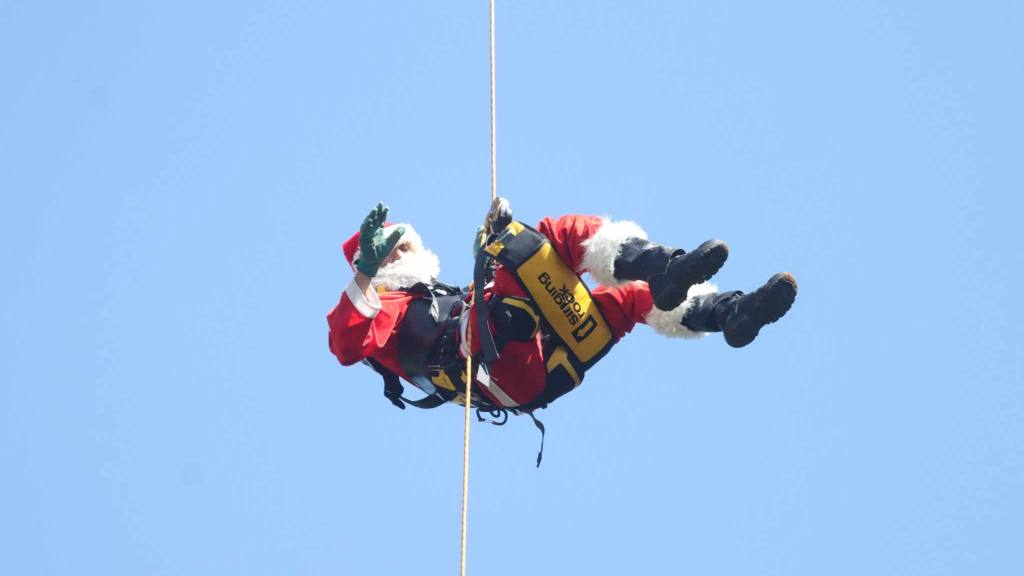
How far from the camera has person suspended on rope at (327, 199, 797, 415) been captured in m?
8.33

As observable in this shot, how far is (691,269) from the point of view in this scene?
791 centimetres

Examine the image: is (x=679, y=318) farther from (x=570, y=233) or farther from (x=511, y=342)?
(x=511, y=342)

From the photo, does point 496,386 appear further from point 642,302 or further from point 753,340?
point 753,340

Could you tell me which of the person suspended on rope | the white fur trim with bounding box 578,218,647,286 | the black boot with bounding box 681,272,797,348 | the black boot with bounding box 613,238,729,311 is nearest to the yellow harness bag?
the person suspended on rope

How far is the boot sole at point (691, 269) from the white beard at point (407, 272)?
160cm

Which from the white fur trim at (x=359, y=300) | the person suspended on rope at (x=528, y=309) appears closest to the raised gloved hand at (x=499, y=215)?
the person suspended on rope at (x=528, y=309)

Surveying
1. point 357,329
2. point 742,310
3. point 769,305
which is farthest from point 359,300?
point 769,305

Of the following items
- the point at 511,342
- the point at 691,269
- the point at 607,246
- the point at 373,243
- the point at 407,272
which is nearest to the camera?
the point at 691,269

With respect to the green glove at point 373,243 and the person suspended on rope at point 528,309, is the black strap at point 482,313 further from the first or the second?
the green glove at point 373,243

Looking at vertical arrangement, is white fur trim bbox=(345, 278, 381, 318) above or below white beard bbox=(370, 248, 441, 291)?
below

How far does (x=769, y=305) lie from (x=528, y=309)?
1.25 m

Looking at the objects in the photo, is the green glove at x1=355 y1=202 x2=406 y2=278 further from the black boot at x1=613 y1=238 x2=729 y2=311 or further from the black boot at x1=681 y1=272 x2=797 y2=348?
the black boot at x1=681 y1=272 x2=797 y2=348

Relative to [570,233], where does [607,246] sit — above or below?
below

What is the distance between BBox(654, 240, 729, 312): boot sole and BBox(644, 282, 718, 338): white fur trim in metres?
0.45
